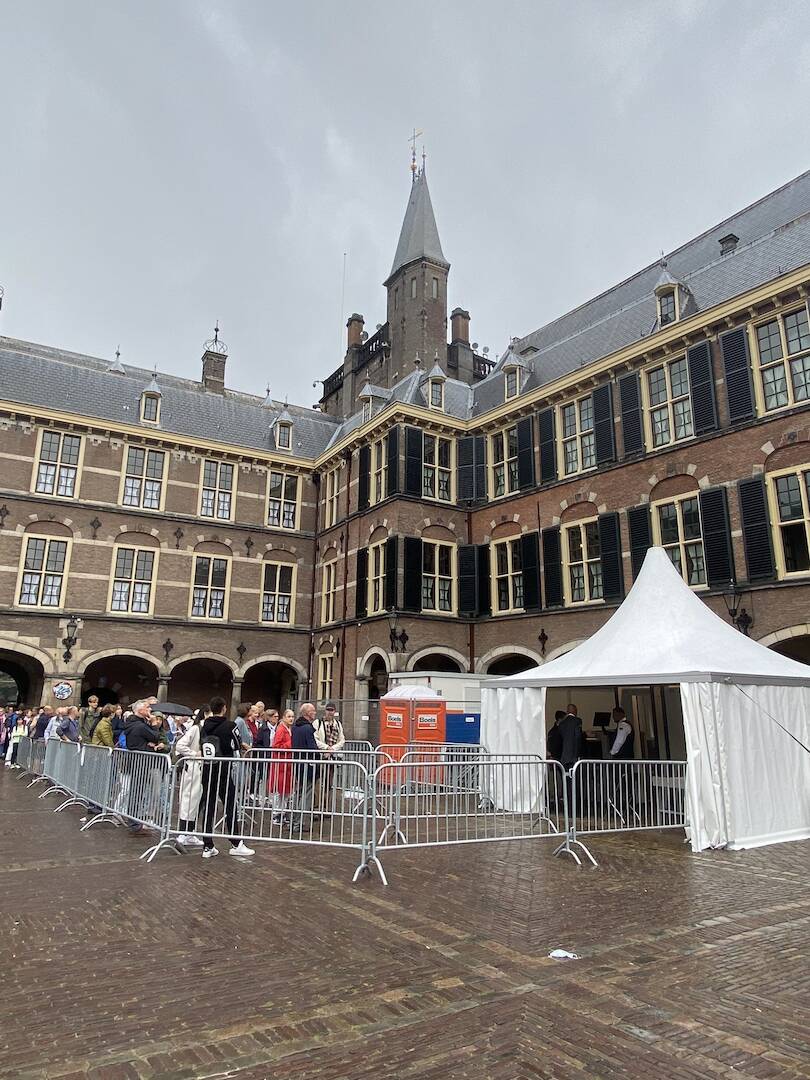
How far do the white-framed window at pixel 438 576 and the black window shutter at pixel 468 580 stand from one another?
0.24m

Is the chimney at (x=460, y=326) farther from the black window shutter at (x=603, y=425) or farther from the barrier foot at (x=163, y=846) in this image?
the barrier foot at (x=163, y=846)

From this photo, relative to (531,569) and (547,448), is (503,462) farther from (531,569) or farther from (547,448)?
(531,569)

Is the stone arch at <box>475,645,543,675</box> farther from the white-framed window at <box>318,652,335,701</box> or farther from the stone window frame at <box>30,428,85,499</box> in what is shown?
the stone window frame at <box>30,428,85,499</box>

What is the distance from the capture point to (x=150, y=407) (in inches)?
1099

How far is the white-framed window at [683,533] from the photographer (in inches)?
696

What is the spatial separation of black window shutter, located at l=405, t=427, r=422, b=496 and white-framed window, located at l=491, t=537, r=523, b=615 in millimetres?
3253

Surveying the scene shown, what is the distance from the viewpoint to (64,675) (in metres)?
24.2

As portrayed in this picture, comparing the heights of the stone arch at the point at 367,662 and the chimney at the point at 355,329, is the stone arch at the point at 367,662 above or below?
below

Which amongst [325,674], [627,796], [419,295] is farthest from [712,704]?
[419,295]

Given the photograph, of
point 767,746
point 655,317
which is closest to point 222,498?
point 655,317

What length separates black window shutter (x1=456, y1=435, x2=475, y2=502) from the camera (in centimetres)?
2470

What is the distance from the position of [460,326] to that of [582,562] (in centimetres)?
1987

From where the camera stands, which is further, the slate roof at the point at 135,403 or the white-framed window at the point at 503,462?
the slate roof at the point at 135,403

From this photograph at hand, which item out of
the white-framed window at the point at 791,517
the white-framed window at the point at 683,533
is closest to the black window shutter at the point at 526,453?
the white-framed window at the point at 683,533
